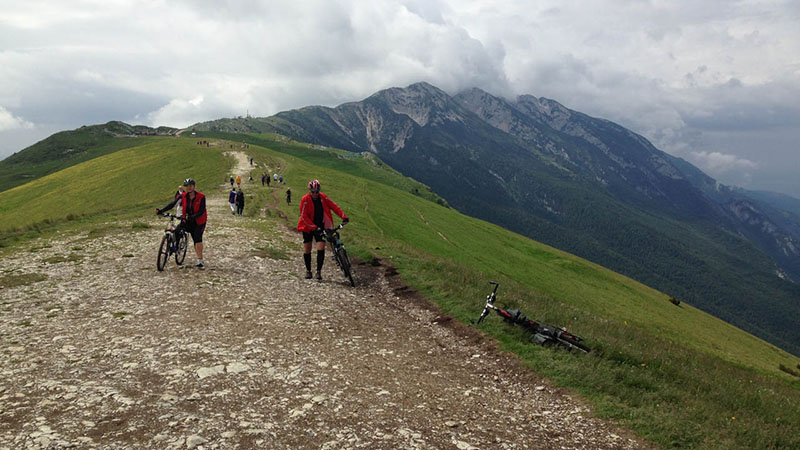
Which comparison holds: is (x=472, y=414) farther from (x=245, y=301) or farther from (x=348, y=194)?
(x=348, y=194)

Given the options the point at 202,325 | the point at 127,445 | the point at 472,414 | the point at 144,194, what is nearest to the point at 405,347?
the point at 472,414

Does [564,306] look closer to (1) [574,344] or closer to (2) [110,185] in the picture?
(1) [574,344]

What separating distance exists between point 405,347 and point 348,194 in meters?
65.1

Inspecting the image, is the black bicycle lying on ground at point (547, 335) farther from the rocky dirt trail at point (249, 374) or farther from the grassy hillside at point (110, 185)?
the grassy hillside at point (110, 185)

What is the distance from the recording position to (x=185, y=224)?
1834 cm

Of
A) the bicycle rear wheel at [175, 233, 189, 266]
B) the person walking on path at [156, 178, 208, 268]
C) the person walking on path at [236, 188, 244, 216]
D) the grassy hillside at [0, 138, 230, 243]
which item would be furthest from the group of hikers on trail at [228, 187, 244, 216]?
the grassy hillside at [0, 138, 230, 243]

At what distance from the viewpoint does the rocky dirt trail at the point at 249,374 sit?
7340 millimetres

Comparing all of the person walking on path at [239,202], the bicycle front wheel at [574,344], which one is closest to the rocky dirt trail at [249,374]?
the bicycle front wheel at [574,344]

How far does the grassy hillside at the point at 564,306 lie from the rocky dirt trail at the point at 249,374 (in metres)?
1.30

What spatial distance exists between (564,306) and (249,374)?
58.6 feet

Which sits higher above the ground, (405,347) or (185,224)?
(185,224)

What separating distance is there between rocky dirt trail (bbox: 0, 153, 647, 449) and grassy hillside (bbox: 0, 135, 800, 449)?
1.30 m

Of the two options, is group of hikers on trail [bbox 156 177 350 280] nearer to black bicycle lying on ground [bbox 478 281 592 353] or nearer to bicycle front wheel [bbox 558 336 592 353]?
black bicycle lying on ground [bbox 478 281 592 353]

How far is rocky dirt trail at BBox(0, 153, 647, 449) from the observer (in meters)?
7.34
